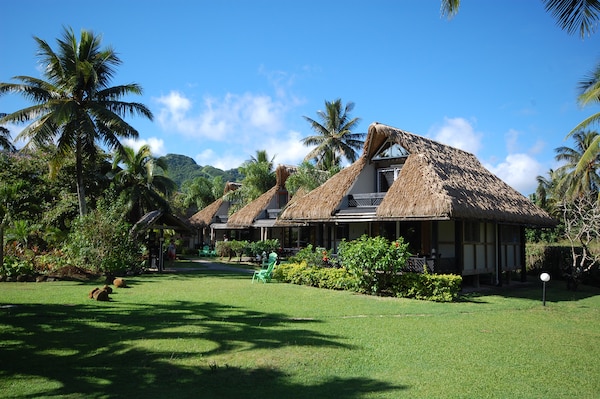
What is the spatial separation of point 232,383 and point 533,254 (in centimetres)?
2027

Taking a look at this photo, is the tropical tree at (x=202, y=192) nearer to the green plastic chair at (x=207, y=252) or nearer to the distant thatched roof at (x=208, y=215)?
the distant thatched roof at (x=208, y=215)

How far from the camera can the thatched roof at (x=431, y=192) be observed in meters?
14.4

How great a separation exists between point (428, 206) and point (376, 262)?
2568 mm

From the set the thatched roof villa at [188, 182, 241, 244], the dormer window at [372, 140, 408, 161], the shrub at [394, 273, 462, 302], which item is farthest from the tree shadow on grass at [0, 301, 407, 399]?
the thatched roof villa at [188, 182, 241, 244]

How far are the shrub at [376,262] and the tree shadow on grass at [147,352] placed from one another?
439cm

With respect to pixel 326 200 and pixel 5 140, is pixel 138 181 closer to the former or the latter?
pixel 5 140

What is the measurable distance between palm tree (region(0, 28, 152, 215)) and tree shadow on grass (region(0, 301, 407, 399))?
1122 centimetres

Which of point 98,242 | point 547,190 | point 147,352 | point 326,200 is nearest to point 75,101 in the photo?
point 98,242

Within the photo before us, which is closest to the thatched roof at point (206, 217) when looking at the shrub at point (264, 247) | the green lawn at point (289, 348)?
the shrub at point (264, 247)

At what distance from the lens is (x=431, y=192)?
14.5m

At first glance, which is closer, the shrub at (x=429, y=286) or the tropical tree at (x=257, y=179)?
the shrub at (x=429, y=286)

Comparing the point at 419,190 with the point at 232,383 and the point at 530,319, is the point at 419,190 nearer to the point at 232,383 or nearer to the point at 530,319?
the point at 530,319

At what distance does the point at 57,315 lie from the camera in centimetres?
905

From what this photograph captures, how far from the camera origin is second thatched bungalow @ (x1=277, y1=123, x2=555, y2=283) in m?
14.8
